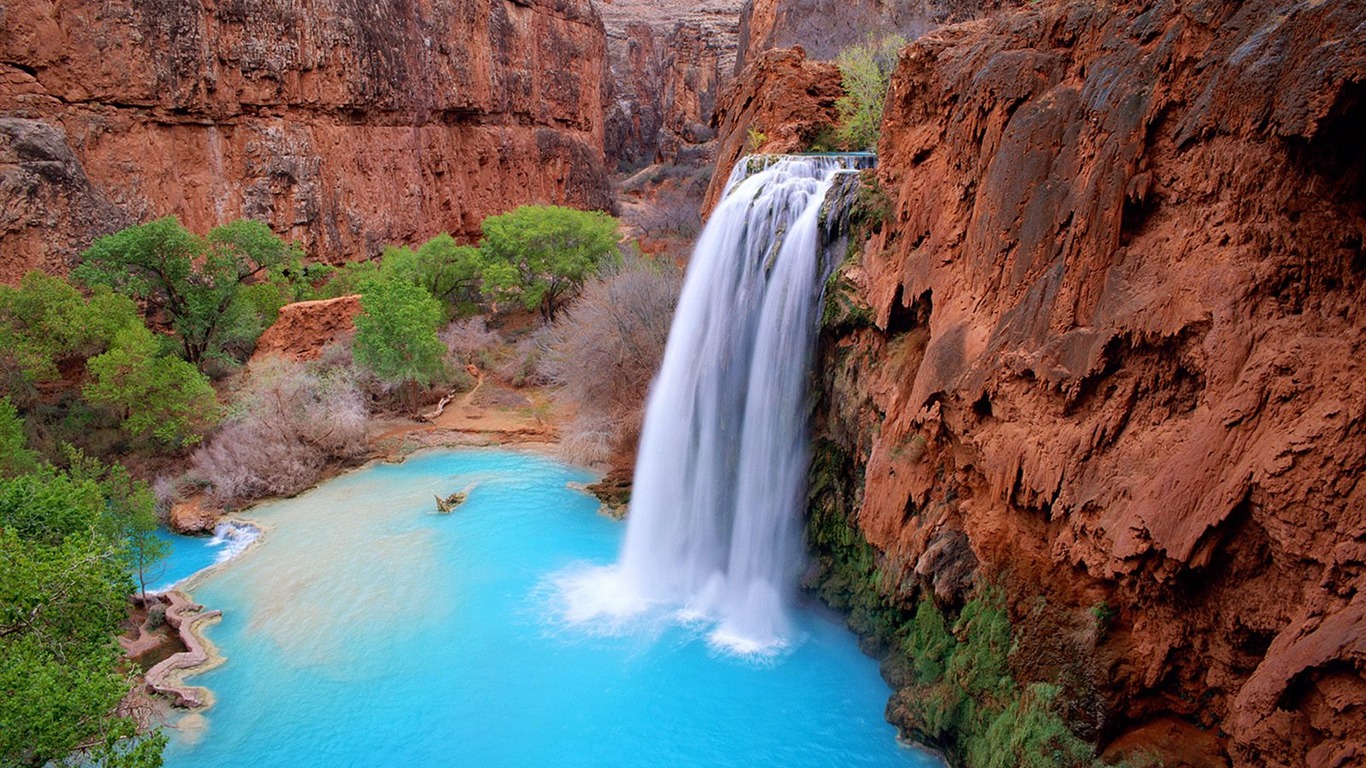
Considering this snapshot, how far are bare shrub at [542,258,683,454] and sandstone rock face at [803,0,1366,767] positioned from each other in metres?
7.98

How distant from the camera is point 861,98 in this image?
16.5 metres

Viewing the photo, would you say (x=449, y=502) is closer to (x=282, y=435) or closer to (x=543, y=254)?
(x=282, y=435)

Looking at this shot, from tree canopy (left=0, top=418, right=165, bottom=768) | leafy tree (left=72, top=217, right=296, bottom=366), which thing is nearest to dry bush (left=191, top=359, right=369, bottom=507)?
leafy tree (left=72, top=217, right=296, bottom=366)

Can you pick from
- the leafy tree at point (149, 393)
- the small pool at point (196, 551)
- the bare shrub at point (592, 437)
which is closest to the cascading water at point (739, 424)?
the bare shrub at point (592, 437)

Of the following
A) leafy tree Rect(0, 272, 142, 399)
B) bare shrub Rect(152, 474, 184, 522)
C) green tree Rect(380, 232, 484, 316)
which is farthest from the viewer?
green tree Rect(380, 232, 484, 316)

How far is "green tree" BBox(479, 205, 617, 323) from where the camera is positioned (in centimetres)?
2633

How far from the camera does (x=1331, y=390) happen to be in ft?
15.9

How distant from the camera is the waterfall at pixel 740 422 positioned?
1149 cm

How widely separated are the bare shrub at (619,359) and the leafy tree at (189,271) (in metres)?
10.5

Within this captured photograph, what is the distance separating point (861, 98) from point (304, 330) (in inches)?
633

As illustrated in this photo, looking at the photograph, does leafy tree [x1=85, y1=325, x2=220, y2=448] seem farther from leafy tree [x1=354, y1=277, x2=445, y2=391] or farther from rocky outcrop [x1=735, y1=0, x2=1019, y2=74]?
rocky outcrop [x1=735, y1=0, x2=1019, y2=74]

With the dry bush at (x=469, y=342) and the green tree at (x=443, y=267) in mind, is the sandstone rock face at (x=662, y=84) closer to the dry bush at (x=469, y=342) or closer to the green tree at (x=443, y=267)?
the green tree at (x=443, y=267)

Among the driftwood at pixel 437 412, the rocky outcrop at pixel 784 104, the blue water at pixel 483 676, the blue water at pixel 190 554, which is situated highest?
the rocky outcrop at pixel 784 104

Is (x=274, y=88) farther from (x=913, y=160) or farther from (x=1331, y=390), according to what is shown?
(x=1331, y=390)
